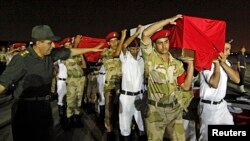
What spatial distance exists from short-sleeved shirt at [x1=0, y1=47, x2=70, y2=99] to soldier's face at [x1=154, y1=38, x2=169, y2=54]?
1.39 metres

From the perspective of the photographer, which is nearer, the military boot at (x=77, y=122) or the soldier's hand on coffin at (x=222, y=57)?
the soldier's hand on coffin at (x=222, y=57)

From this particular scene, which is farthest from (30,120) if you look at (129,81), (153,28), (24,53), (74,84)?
(74,84)

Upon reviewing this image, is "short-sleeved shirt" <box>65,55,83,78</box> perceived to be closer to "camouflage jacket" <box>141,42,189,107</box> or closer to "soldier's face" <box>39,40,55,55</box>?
Answer: "camouflage jacket" <box>141,42,189,107</box>

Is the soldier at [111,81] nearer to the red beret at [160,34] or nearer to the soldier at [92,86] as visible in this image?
the red beret at [160,34]

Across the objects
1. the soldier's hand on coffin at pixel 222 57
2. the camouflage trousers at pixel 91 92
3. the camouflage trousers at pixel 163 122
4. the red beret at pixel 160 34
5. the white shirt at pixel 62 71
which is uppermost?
the red beret at pixel 160 34

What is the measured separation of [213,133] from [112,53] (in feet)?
11.9

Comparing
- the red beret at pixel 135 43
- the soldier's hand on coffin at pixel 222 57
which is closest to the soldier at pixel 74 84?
the red beret at pixel 135 43

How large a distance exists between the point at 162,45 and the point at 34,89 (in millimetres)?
1700

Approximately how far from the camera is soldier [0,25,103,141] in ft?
12.7

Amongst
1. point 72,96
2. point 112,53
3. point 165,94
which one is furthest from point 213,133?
point 72,96

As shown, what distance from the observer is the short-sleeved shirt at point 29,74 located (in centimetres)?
370

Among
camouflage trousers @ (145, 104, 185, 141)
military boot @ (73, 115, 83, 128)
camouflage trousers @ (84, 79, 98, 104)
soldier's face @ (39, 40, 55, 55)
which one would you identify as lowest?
military boot @ (73, 115, 83, 128)

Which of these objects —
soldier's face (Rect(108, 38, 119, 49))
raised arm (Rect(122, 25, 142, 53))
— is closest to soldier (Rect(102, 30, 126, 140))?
A: soldier's face (Rect(108, 38, 119, 49))

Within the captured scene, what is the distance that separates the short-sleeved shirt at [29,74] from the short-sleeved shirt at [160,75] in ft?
4.08
